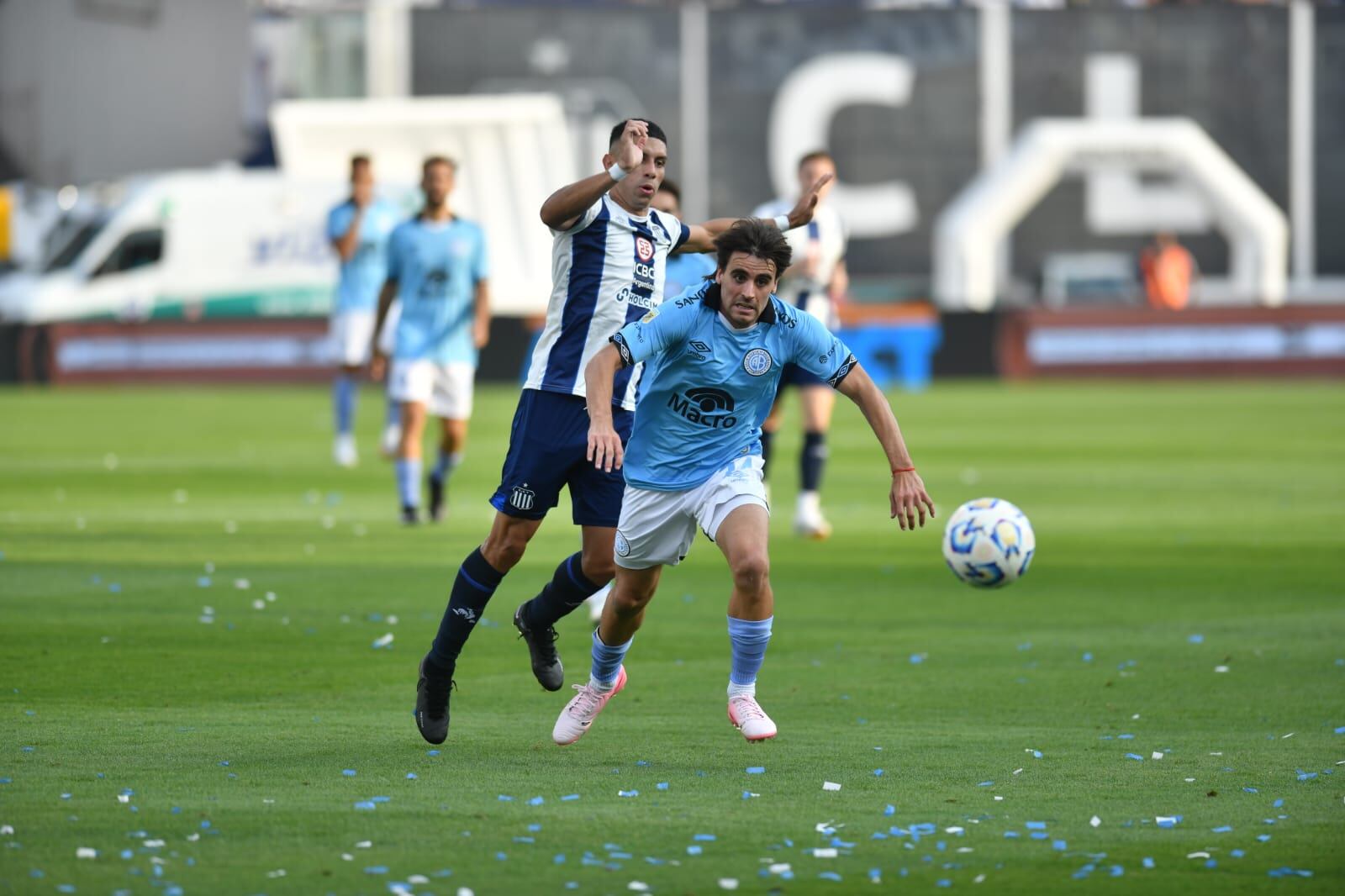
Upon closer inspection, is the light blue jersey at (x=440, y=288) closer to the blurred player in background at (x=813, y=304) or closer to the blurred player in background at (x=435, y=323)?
the blurred player in background at (x=435, y=323)

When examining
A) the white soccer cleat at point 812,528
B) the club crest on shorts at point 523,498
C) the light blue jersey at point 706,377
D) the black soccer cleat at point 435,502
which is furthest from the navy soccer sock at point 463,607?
the black soccer cleat at point 435,502

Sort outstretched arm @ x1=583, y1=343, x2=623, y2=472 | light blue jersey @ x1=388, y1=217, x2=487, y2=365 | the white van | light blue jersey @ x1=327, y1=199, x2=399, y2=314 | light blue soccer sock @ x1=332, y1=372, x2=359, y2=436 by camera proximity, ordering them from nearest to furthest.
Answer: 1. outstretched arm @ x1=583, y1=343, x2=623, y2=472
2. light blue jersey @ x1=388, y1=217, x2=487, y2=365
3. light blue jersey @ x1=327, y1=199, x2=399, y2=314
4. light blue soccer sock @ x1=332, y1=372, x2=359, y2=436
5. the white van

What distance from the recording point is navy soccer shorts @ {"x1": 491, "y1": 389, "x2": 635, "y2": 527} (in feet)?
25.7

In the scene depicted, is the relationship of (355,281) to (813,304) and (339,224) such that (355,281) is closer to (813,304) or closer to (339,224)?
(339,224)

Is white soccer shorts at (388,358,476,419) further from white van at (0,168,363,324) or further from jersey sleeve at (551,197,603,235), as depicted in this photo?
white van at (0,168,363,324)

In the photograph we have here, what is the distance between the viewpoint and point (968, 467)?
751 inches

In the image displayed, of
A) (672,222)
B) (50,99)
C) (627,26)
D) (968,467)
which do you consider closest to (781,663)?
(672,222)

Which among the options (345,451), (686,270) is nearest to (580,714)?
(686,270)

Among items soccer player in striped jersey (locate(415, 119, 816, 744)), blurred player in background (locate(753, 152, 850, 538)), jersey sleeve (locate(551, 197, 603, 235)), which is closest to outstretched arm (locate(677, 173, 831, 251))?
soccer player in striped jersey (locate(415, 119, 816, 744))

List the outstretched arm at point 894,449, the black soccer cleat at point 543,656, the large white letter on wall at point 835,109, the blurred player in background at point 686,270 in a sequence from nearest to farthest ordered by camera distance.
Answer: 1. the outstretched arm at point 894,449
2. the black soccer cleat at point 543,656
3. the blurred player in background at point 686,270
4. the large white letter on wall at point 835,109

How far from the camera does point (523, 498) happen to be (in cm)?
781

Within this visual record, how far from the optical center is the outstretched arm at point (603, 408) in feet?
23.2

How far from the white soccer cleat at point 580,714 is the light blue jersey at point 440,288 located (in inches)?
275

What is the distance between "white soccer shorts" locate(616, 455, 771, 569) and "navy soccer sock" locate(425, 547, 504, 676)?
1.90 feet
